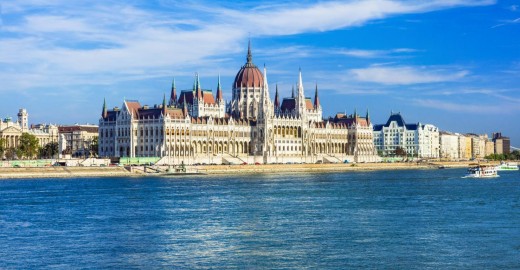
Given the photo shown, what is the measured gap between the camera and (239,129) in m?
162

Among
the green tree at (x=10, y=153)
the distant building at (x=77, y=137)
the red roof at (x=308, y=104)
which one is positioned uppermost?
the red roof at (x=308, y=104)

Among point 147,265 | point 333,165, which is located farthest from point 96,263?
point 333,165

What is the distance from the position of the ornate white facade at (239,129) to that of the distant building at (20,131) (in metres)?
24.1

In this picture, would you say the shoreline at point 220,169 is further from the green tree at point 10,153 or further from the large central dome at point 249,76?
the green tree at point 10,153

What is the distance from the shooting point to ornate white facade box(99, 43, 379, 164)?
145 m

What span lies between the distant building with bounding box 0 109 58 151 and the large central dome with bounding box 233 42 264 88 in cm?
4306

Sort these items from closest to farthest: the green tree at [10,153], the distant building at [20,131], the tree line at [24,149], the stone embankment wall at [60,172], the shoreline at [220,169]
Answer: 1. the stone embankment wall at [60,172]
2. the shoreline at [220,169]
3. the tree line at [24,149]
4. the green tree at [10,153]
5. the distant building at [20,131]

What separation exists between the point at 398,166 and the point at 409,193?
99.8 meters

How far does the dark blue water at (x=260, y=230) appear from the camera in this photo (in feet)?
114

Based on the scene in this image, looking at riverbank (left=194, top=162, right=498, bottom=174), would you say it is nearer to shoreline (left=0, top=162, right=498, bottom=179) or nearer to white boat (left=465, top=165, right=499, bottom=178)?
shoreline (left=0, top=162, right=498, bottom=179)

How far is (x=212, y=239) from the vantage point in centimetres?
4106

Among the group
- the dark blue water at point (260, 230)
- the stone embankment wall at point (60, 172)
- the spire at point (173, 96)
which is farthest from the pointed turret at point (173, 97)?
the dark blue water at point (260, 230)

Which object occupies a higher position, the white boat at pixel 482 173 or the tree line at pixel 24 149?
the tree line at pixel 24 149

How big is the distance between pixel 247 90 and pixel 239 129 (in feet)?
46.5
